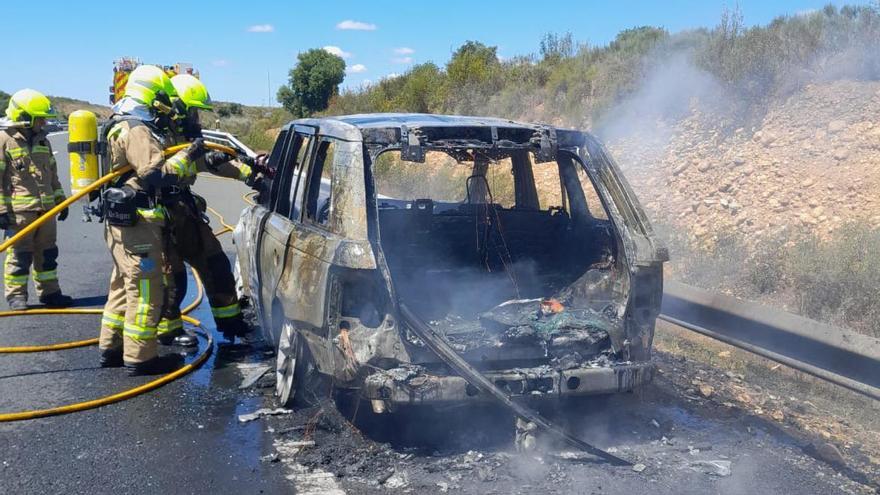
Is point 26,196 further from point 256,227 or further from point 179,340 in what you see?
point 256,227

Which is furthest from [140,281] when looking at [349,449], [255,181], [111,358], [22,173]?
[22,173]

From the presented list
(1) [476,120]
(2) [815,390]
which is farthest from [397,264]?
(2) [815,390]

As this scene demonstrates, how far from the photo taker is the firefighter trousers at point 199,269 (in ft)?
19.5

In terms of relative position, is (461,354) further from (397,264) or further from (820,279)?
(820,279)

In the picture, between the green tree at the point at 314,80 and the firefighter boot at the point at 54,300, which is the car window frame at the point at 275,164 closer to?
the firefighter boot at the point at 54,300

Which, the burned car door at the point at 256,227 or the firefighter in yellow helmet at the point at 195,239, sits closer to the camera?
the burned car door at the point at 256,227

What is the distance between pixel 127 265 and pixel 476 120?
265 centimetres

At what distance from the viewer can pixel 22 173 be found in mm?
7422

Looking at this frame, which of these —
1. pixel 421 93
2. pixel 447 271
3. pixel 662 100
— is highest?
pixel 421 93

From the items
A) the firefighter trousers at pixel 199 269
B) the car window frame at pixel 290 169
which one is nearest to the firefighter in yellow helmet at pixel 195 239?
the firefighter trousers at pixel 199 269

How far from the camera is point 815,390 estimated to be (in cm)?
533

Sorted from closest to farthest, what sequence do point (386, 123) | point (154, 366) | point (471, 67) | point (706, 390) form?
point (386, 123)
point (706, 390)
point (154, 366)
point (471, 67)

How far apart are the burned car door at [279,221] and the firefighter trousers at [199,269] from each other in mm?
875

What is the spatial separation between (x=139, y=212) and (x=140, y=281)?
48 cm
